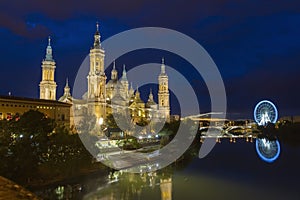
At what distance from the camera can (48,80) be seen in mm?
35000

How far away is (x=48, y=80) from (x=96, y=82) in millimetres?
6161

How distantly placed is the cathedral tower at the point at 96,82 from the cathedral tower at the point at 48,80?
4.61 metres

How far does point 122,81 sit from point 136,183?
31.2 m

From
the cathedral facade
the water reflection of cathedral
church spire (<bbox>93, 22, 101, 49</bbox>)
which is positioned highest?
church spire (<bbox>93, 22, 101, 49</bbox>)

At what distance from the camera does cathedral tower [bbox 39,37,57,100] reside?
114 feet

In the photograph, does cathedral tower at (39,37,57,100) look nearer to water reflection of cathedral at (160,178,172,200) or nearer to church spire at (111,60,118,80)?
church spire at (111,60,118,80)

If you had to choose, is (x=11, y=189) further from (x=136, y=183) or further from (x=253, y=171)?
(x=253, y=171)

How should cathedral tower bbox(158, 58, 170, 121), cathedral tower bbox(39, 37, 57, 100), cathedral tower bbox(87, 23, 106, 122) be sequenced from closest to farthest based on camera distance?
1. cathedral tower bbox(87, 23, 106, 122)
2. cathedral tower bbox(39, 37, 57, 100)
3. cathedral tower bbox(158, 58, 170, 121)

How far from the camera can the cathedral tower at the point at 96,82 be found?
32719mm

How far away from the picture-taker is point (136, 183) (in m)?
15.2

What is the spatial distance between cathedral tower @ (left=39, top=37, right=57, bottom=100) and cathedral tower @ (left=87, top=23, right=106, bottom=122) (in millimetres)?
4615

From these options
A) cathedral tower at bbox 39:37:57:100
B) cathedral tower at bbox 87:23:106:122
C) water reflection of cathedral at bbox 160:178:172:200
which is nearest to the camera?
water reflection of cathedral at bbox 160:178:172:200

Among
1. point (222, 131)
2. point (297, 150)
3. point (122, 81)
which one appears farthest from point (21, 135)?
point (222, 131)

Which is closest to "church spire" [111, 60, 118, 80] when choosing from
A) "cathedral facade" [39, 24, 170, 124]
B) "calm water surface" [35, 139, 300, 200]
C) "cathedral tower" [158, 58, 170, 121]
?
"cathedral facade" [39, 24, 170, 124]
